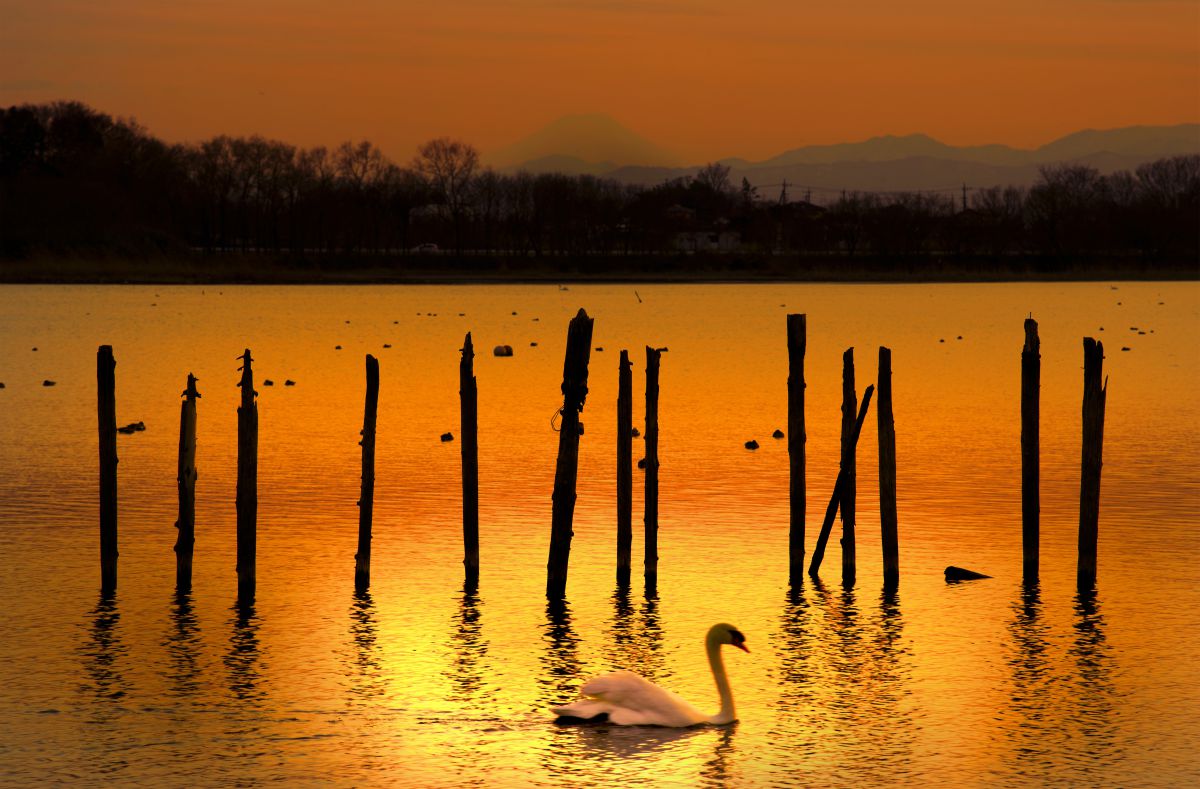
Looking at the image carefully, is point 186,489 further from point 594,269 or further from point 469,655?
point 594,269

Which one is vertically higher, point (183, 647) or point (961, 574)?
point (961, 574)

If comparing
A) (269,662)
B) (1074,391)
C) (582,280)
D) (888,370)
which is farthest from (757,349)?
(582,280)

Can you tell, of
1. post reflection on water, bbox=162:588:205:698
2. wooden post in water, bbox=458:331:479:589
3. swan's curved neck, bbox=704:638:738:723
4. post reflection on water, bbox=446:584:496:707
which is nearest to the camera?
swan's curved neck, bbox=704:638:738:723

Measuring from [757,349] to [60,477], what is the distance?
4909 centimetres

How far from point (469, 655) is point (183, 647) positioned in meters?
3.38

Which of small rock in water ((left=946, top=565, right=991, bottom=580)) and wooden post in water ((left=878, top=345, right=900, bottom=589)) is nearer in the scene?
wooden post in water ((left=878, top=345, right=900, bottom=589))

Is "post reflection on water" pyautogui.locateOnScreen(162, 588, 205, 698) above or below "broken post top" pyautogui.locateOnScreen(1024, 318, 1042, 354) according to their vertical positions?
below

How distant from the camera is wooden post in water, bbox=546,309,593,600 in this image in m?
22.1

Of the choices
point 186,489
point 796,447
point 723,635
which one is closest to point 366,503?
point 186,489

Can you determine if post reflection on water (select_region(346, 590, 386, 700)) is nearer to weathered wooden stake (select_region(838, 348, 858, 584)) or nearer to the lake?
the lake

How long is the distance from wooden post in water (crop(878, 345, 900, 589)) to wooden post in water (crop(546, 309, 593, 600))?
4085 mm

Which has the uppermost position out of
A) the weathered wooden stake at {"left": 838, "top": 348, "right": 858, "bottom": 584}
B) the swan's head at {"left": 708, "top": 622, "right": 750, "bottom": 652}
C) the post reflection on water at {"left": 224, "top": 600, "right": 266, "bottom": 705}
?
the weathered wooden stake at {"left": 838, "top": 348, "right": 858, "bottom": 584}

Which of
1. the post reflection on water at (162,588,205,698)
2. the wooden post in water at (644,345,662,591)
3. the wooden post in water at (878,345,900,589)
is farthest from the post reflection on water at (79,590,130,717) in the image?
the wooden post in water at (878,345,900,589)

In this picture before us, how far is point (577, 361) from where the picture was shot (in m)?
22.3
